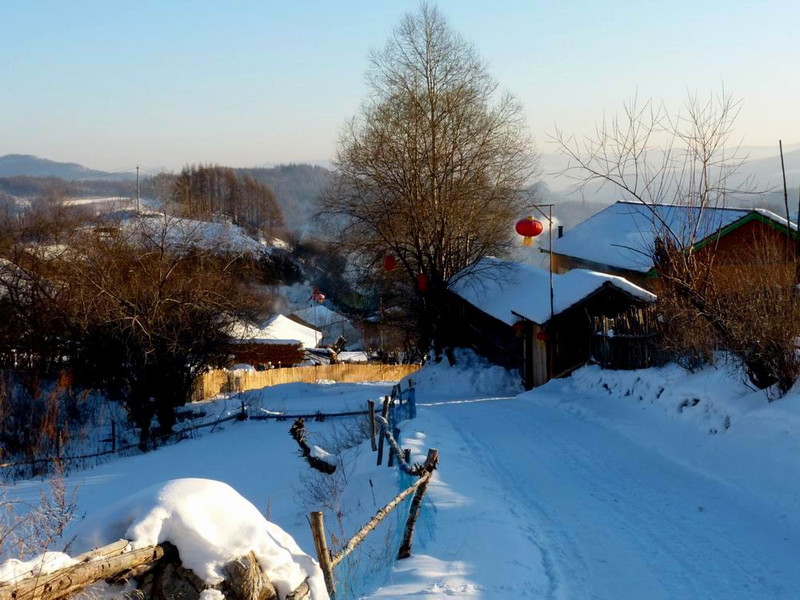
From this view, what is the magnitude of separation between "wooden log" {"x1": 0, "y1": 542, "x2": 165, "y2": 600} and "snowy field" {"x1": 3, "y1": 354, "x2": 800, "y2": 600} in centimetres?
219

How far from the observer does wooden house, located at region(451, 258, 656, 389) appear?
22.9 meters

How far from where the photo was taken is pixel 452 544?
8023 millimetres

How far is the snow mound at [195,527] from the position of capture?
4.16 metres

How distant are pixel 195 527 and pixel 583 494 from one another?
7.33 metres

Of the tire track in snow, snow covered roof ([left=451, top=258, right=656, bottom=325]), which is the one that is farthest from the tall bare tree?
the tire track in snow

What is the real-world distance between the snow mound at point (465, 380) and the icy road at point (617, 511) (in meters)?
11.5

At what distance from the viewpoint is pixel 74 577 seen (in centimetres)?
362

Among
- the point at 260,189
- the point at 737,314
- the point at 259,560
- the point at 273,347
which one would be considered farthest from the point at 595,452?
the point at 260,189

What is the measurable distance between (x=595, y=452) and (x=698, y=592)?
6.11 meters

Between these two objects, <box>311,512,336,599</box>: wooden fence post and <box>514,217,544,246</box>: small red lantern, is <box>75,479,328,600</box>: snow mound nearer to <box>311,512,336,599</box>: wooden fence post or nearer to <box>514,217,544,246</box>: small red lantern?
<box>311,512,336,599</box>: wooden fence post

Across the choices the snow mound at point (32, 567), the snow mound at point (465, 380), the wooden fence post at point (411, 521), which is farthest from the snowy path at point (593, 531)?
the snow mound at point (465, 380)

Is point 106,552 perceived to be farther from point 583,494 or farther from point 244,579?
point 583,494

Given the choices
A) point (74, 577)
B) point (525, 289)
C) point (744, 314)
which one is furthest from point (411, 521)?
point (525, 289)

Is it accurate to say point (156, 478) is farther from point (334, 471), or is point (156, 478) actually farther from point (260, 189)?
point (260, 189)
